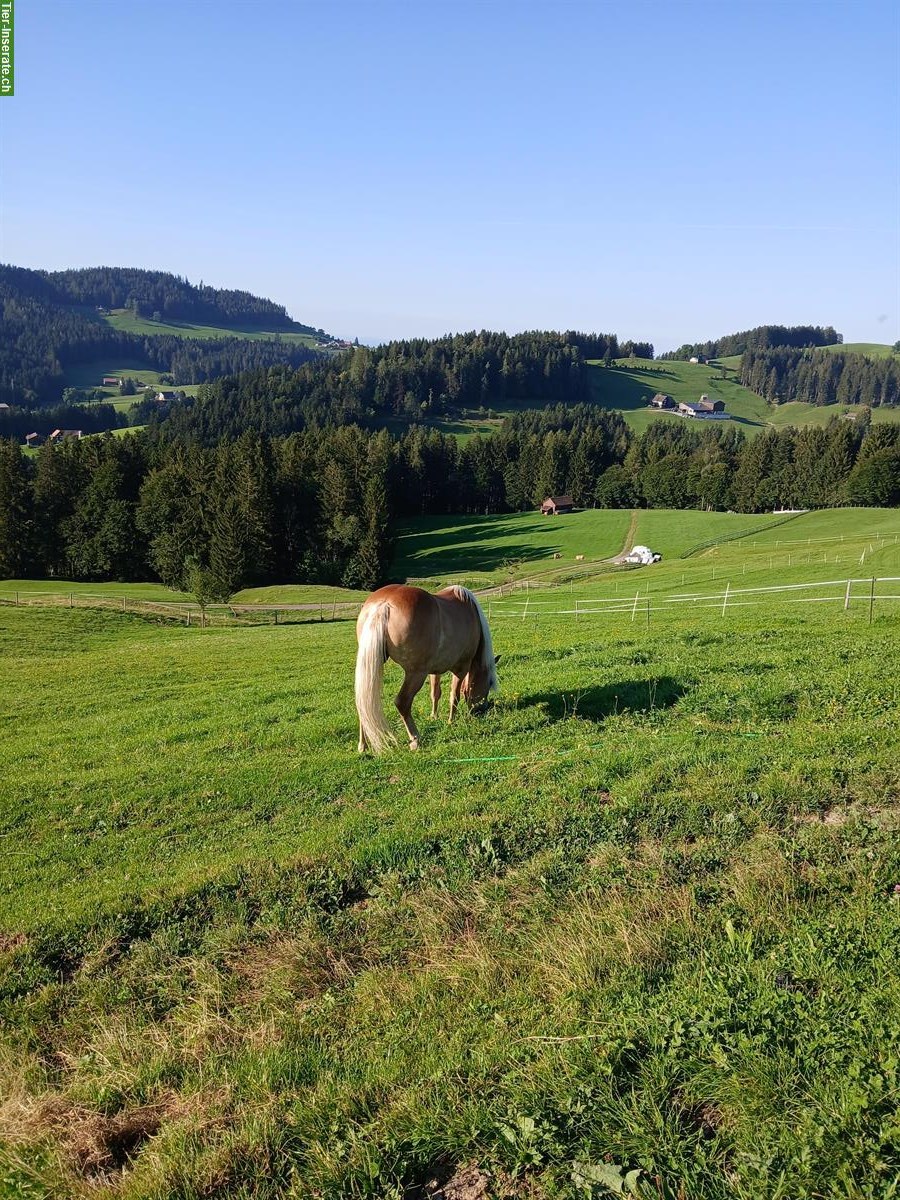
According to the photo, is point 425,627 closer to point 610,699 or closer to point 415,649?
point 415,649

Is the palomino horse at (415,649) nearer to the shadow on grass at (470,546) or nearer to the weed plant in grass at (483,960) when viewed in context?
the weed plant in grass at (483,960)

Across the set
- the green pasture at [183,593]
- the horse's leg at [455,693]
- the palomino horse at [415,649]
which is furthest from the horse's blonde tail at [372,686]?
the green pasture at [183,593]

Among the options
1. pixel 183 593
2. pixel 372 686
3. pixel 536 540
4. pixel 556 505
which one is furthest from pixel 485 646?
pixel 556 505

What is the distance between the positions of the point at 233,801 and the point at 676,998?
7.46 m

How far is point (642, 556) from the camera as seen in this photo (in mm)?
81000

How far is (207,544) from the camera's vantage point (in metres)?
74.4

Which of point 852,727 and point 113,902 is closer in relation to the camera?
point 113,902

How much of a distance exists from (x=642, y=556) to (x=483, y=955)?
7923 cm

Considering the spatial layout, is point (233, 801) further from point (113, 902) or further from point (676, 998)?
point (676, 998)

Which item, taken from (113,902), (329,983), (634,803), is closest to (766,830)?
(634,803)

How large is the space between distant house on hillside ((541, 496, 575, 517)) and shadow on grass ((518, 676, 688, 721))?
363ft

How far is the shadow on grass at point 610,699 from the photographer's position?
1201 cm

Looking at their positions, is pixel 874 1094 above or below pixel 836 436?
below

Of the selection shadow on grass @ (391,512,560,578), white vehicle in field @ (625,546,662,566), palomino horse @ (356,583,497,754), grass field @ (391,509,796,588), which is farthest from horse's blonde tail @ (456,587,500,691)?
shadow on grass @ (391,512,560,578)
